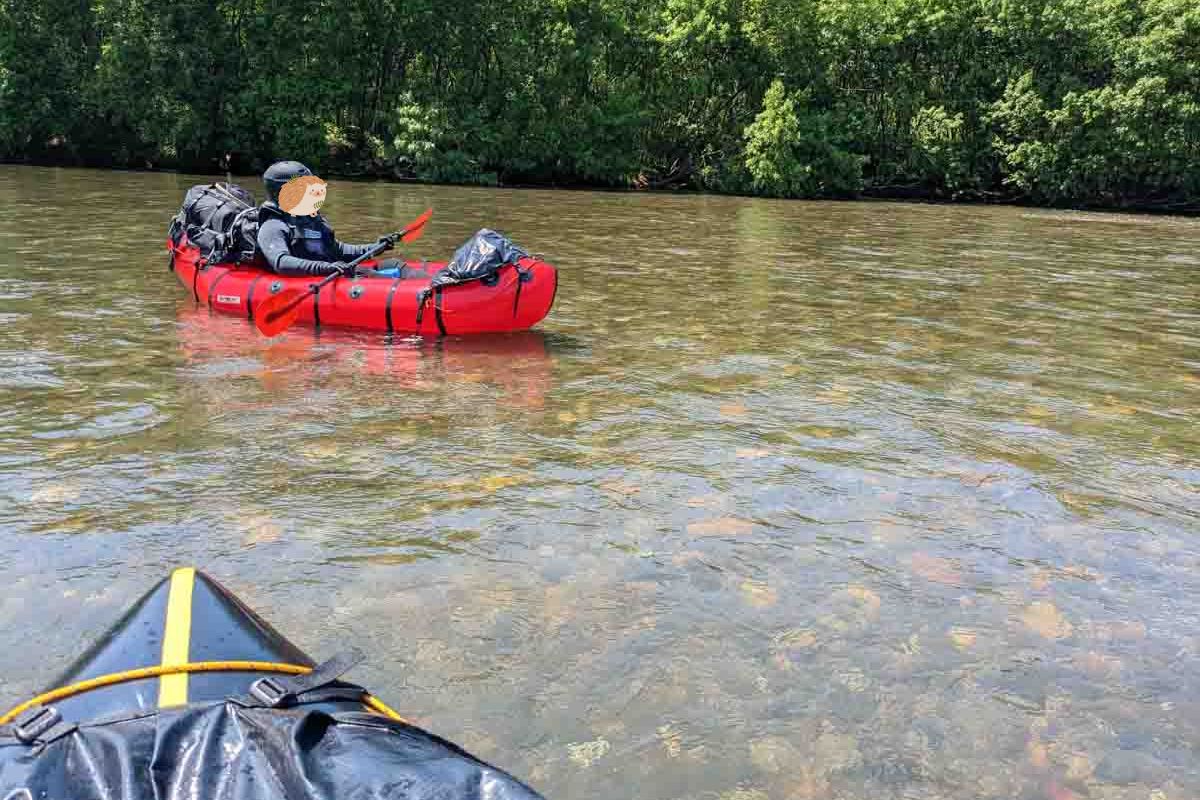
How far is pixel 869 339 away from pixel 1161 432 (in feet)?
9.09

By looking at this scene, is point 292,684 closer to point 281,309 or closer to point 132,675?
point 132,675

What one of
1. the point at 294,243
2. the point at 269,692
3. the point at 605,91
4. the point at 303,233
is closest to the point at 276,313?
the point at 294,243

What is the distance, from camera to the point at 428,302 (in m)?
7.92

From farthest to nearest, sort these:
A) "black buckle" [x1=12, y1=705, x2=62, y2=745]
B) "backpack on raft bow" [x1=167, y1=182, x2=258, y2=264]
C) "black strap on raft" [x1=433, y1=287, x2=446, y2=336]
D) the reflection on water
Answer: "backpack on raft bow" [x1=167, y1=182, x2=258, y2=264] → "black strap on raft" [x1=433, y1=287, x2=446, y2=336] → the reflection on water → "black buckle" [x1=12, y1=705, x2=62, y2=745]

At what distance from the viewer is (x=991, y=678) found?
3.56 metres

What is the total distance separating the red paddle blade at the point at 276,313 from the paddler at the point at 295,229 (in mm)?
311

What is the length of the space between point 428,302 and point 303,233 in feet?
4.73

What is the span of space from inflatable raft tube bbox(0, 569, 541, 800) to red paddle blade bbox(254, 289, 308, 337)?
5.76m

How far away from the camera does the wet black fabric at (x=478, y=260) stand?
782cm

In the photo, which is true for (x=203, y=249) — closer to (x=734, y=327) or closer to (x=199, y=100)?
(x=734, y=327)

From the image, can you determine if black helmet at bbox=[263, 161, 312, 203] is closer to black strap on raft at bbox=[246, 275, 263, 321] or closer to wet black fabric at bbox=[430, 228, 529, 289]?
black strap on raft at bbox=[246, 275, 263, 321]

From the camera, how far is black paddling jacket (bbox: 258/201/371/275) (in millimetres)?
8273

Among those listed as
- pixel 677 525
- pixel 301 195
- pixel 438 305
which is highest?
pixel 301 195

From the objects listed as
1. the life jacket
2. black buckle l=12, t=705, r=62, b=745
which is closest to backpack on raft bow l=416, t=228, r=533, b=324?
the life jacket
